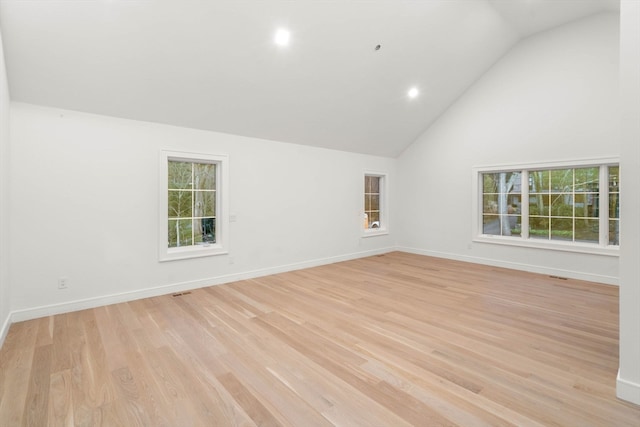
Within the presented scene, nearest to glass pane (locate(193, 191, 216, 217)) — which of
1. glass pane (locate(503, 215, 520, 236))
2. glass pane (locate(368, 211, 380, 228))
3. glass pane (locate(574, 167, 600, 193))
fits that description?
glass pane (locate(368, 211, 380, 228))

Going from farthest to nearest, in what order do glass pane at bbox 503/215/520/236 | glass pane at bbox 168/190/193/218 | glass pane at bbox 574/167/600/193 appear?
glass pane at bbox 503/215/520/236, glass pane at bbox 574/167/600/193, glass pane at bbox 168/190/193/218

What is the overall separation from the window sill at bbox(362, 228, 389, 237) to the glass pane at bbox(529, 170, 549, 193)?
294 cm

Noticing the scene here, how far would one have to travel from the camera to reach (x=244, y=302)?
12.3 ft

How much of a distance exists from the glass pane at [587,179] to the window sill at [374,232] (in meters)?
3.53

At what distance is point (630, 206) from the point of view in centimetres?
194

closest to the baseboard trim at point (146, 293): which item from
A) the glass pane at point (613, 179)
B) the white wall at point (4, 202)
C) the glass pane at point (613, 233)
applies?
the white wall at point (4, 202)

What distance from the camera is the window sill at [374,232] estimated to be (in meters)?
6.77

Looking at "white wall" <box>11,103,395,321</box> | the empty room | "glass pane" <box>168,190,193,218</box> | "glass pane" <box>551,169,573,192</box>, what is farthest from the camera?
"glass pane" <box>551,169,573,192</box>

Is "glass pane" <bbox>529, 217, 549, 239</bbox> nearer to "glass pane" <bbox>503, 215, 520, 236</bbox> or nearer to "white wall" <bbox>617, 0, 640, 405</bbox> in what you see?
"glass pane" <bbox>503, 215, 520, 236</bbox>

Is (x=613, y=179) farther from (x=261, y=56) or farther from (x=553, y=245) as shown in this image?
(x=261, y=56)

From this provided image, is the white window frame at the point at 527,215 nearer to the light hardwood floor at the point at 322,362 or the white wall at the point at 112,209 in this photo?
the light hardwood floor at the point at 322,362

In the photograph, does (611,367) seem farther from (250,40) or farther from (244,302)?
(250,40)

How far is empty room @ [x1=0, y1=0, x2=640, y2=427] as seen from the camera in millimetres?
1958

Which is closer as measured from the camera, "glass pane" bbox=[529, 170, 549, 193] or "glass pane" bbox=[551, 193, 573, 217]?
"glass pane" bbox=[551, 193, 573, 217]
